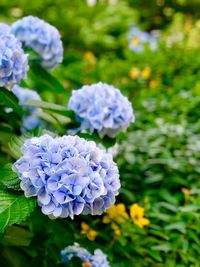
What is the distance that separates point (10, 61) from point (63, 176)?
50 centimetres

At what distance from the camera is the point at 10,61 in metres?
1.74

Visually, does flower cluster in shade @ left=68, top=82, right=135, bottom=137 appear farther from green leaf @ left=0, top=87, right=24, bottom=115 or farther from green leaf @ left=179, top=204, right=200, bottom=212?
green leaf @ left=179, top=204, right=200, bottom=212

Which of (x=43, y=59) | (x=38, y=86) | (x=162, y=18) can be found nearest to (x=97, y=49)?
(x=162, y=18)

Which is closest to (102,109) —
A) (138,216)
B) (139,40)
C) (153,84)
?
(138,216)

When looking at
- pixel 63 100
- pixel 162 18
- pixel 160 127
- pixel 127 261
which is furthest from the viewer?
pixel 162 18

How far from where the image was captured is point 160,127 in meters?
2.69

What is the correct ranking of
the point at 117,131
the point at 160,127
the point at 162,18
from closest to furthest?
1. the point at 117,131
2. the point at 160,127
3. the point at 162,18

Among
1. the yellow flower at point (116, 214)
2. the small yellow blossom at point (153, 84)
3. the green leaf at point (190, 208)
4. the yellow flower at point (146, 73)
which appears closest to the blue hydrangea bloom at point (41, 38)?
the yellow flower at point (116, 214)

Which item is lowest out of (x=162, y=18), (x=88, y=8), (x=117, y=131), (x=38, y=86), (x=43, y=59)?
(x=162, y=18)

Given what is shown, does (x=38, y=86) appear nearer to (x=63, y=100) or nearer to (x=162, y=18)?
(x=63, y=100)

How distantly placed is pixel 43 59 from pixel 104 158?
0.81m

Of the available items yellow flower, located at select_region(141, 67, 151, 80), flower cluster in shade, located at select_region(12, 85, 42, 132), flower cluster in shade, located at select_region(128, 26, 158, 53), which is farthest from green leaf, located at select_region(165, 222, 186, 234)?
flower cluster in shade, located at select_region(128, 26, 158, 53)

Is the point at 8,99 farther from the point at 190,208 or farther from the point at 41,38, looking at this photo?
the point at 190,208

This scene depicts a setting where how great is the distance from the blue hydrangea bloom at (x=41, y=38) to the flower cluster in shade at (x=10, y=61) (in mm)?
336
